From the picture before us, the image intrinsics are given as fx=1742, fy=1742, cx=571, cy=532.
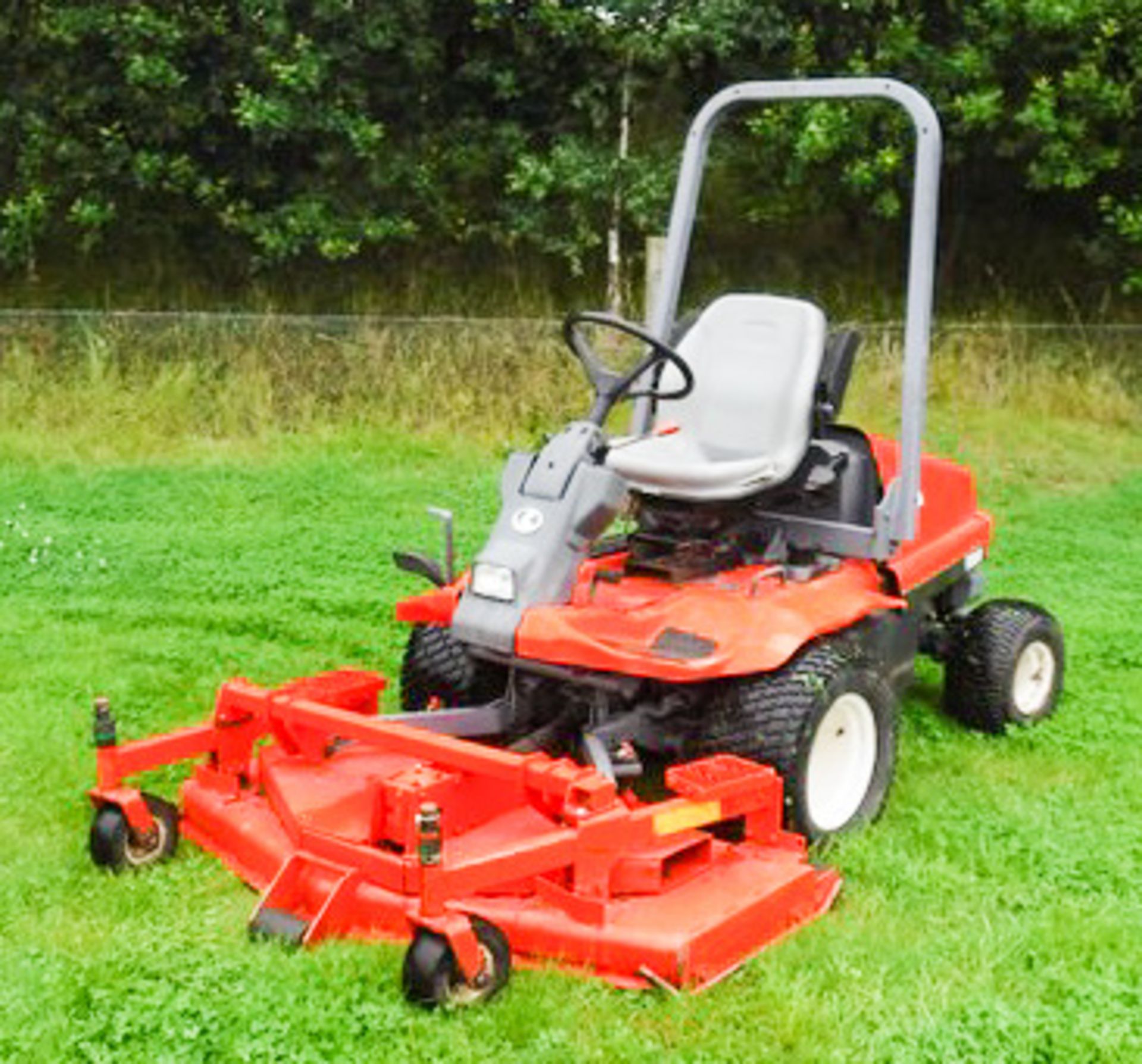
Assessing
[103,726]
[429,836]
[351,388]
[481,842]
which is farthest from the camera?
[351,388]

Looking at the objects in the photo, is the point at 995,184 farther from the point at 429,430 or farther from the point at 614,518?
the point at 614,518

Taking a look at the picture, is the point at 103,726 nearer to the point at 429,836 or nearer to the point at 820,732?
the point at 429,836

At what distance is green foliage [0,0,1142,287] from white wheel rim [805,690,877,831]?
6933 mm

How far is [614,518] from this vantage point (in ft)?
14.1

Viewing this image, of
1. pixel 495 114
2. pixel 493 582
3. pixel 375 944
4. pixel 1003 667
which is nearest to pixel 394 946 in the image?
pixel 375 944

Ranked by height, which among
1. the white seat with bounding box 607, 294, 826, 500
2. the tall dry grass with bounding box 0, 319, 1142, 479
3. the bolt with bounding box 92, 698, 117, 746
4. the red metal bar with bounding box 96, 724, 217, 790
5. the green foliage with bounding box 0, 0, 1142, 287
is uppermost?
the green foliage with bounding box 0, 0, 1142, 287

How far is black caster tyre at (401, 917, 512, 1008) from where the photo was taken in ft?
11.0

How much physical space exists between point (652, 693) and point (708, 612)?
26 centimetres

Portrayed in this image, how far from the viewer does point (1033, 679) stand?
5.48m

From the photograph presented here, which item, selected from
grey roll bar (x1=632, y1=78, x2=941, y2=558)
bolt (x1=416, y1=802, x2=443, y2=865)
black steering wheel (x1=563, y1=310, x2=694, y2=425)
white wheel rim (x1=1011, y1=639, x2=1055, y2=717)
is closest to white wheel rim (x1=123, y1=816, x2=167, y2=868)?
bolt (x1=416, y1=802, x2=443, y2=865)

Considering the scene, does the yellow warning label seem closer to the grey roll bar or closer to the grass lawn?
the grass lawn

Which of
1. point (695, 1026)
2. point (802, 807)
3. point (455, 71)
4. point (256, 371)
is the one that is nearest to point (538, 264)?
point (455, 71)

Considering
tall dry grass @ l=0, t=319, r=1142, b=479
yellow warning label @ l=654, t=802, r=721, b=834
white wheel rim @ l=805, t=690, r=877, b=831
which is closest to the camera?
yellow warning label @ l=654, t=802, r=721, b=834

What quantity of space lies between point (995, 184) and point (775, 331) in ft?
28.5
